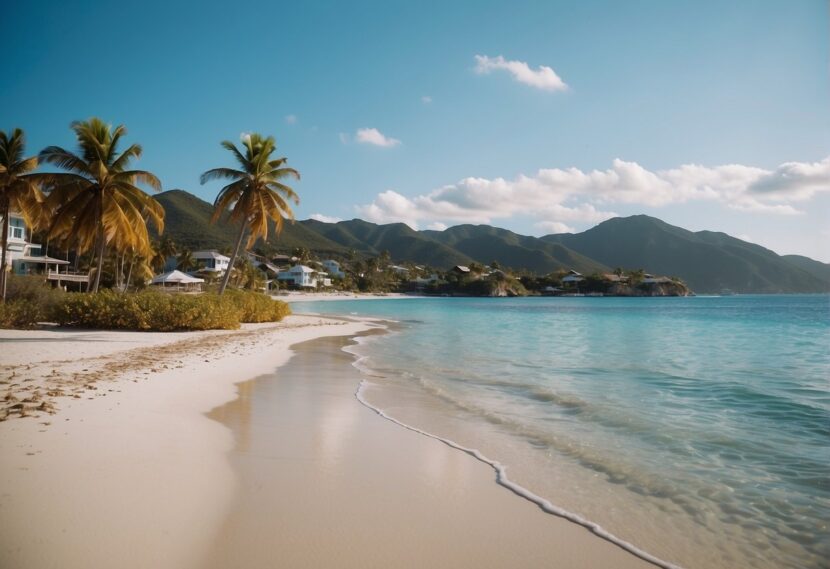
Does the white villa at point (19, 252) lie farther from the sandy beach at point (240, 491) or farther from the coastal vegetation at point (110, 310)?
the sandy beach at point (240, 491)

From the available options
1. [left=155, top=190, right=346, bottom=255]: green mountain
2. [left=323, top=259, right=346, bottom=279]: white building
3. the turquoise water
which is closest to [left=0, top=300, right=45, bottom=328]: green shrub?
the turquoise water

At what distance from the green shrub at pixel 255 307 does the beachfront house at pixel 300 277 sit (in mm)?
72319

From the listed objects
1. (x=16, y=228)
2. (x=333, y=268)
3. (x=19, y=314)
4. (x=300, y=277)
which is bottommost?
(x=19, y=314)

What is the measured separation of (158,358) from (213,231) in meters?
122

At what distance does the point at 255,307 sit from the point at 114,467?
2017 cm

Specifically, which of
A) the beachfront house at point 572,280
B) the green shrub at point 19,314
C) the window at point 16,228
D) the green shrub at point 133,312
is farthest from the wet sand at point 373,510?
the beachfront house at point 572,280

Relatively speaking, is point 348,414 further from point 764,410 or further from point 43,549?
point 764,410

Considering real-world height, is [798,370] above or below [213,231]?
below

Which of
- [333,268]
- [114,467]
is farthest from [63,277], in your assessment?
[333,268]

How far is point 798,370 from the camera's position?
1323 cm

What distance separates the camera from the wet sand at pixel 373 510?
3.12m

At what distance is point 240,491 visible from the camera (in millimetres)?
4004

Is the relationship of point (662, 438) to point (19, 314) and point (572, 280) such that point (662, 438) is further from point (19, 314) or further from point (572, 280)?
point (572, 280)

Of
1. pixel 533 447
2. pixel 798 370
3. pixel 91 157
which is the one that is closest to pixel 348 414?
pixel 533 447
